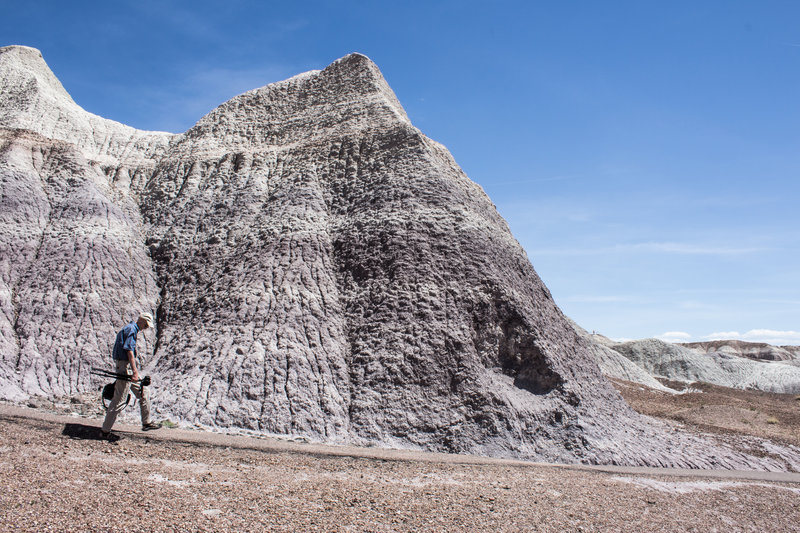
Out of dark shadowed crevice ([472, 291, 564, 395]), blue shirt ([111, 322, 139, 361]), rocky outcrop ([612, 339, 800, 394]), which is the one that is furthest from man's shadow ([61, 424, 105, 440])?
rocky outcrop ([612, 339, 800, 394])

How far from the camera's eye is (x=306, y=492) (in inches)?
246

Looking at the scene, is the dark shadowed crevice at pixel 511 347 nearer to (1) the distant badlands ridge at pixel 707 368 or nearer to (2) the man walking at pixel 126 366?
(2) the man walking at pixel 126 366

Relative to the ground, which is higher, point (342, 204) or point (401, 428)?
point (342, 204)

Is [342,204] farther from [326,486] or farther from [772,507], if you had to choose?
[772,507]

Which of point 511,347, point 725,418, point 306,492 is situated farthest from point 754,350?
point 306,492

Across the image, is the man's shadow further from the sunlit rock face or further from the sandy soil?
the sandy soil

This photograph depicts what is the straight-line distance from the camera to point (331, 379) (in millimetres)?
11438

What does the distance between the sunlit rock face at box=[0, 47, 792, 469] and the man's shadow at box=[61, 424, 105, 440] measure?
8.39 feet

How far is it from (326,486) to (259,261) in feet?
26.8

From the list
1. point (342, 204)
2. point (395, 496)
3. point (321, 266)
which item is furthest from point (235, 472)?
point (342, 204)

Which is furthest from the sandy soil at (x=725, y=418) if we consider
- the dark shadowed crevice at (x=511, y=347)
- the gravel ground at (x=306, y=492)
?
the gravel ground at (x=306, y=492)

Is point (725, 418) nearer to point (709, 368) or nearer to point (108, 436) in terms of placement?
point (108, 436)

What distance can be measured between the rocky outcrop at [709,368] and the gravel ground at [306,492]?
5084 cm

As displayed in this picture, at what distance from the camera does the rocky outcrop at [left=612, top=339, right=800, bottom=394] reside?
53625 millimetres
